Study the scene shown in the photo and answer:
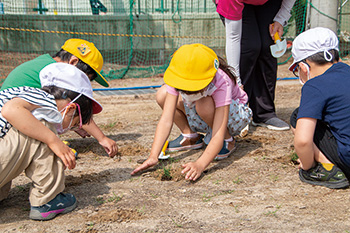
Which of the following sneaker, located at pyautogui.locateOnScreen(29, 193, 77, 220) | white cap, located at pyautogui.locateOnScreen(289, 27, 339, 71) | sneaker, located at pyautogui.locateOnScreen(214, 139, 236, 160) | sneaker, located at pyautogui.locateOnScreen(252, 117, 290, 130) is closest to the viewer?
sneaker, located at pyautogui.locateOnScreen(29, 193, 77, 220)

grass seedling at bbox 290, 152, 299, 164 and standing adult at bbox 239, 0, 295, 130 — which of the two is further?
standing adult at bbox 239, 0, 295, 130

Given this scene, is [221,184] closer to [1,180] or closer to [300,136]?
[300,136]

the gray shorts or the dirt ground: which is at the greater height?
the gray shorts

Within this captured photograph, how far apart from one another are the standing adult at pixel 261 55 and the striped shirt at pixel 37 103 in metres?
2.24

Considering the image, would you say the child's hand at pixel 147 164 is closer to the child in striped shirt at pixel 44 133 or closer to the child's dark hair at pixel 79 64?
the child in striped shirt at pixel 44 133

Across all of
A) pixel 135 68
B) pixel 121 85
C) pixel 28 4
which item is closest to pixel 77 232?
pixel 121 85

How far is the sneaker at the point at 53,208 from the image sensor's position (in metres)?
2.18

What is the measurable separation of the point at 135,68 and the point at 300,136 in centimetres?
626

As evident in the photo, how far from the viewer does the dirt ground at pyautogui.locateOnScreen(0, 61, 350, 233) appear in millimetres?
2115

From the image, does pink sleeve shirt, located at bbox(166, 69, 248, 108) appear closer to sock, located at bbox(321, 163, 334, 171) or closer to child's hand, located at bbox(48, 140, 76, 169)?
sock, located at bbox(321, 163, 334, 171)

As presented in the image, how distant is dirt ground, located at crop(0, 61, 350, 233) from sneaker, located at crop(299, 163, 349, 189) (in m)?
0.04

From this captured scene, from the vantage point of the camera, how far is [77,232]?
6.79 ft

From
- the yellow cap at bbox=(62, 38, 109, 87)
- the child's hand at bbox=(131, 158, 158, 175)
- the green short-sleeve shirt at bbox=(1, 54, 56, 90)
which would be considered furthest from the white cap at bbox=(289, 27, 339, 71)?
the green short-sleeve shirt at bbox=(1, 54, 56, 90)

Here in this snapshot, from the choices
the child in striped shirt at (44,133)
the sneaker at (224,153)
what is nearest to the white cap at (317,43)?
the sneaker at (224,153)
